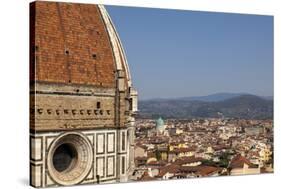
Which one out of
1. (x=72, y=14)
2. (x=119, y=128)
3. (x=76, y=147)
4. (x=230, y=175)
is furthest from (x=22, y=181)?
(x=230, y=175)

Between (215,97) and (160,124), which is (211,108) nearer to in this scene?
(215,97)

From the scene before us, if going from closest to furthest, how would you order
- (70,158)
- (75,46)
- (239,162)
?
(75,46) → (70,158) → (239,162)

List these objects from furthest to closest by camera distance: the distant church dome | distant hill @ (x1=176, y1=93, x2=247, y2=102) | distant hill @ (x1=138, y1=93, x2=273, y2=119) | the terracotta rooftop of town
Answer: the terracotta rooftop of town
distant hill @ (x1=176, y1=93, x2=247, y2=102)
the distant church dome
distant hill @ (x1=138, y1=93, x2=273, y2=119)

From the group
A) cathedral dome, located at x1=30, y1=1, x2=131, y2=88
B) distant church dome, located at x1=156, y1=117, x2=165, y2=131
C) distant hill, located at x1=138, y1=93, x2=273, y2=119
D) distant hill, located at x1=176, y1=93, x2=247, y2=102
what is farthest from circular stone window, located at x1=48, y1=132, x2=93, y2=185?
distant hill, located at x1=176, y1=93, x2=247, y2=102

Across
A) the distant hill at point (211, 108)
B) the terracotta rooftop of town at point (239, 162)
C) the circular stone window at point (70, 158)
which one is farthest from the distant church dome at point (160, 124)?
the terracotta rooftop of town at point (239, 162)

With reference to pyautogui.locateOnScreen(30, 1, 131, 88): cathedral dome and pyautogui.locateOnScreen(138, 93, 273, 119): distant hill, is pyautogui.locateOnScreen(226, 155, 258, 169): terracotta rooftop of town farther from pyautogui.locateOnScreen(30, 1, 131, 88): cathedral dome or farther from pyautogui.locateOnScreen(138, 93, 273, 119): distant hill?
pyautogui.locateOnScreen(30, 1, 131, 88): cathedral dome

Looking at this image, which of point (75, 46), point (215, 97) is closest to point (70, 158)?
point (75, 46)

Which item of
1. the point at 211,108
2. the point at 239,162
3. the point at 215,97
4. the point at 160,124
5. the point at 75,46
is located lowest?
the point at 239,162
